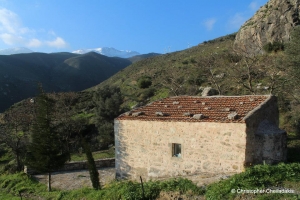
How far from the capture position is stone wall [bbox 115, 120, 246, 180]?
10.3 metres

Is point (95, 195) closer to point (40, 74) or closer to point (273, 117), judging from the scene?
point (273, 117)

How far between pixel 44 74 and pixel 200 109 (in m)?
81.9

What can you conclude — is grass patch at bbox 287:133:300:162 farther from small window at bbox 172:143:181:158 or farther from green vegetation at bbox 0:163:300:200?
small window at bbox 172:143:181:158

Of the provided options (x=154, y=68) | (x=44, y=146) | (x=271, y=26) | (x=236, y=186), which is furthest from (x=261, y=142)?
(x=154, y=68)

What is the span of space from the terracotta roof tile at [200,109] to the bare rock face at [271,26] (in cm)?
2889

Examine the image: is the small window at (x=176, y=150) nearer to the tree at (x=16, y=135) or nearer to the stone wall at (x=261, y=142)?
the stone wall at (x=261, y=142)

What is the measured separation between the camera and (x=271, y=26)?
140ft

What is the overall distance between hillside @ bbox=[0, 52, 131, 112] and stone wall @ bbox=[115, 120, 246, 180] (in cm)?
4988

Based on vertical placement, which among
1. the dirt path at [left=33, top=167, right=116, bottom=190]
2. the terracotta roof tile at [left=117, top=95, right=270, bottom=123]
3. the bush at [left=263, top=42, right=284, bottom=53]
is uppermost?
the bush at [left=263, top=42, right=284, bottom=53]

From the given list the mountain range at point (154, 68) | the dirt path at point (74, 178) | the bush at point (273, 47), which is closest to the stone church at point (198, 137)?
the dirt path at point (74, 178)

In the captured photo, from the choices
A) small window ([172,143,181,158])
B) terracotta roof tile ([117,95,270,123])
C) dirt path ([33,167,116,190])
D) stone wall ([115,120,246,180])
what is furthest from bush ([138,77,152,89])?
small window ([172,143,181,158])

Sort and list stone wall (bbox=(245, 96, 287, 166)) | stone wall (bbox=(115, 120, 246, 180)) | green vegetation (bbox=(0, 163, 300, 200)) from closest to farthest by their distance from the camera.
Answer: green vegetation (bbox=(0, 163, 300, 200)), stone wall (bbox=(245, 96, 287, 166)), stone wall (bbox=(115, 120, 246, 180))

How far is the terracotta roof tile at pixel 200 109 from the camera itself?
1106cm

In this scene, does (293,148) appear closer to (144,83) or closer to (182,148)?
(182,148)
